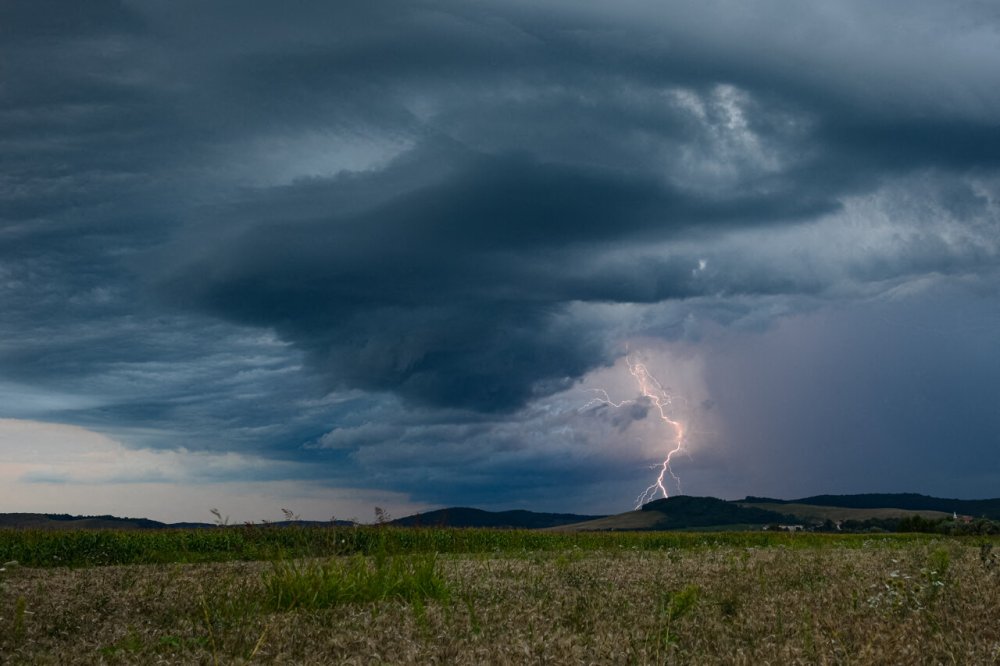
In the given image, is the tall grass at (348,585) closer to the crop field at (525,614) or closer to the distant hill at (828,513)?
the crop field at (525,614)

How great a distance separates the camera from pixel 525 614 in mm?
10875

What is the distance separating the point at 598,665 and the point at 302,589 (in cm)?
559

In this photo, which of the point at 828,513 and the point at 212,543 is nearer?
the point at 212,543

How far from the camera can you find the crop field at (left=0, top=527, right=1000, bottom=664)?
905 cm

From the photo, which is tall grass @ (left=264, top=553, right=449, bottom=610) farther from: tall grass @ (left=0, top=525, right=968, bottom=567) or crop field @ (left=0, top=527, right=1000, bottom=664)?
tall grass @ (left=0, top=525, right=968, bottom=567)

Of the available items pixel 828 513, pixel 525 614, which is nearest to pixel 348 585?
pixel 525 614

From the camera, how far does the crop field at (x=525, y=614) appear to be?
9.05 metres

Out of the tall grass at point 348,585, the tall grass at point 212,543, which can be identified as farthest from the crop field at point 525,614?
the tall grass at point 212,543

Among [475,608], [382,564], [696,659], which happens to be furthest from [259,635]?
[696,659]

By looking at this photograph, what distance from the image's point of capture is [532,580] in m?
14.9

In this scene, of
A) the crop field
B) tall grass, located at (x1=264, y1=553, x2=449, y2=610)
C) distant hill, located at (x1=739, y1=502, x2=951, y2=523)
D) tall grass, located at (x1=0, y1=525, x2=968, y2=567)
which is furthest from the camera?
distant hill, located at (x1=739, y1=502, x2=951, y2=523)

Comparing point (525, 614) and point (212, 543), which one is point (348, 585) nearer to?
point (525, 614)

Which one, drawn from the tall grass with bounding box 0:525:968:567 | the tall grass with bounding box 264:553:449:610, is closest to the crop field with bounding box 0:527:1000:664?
the tall grass with bounding box 264:553:449:610

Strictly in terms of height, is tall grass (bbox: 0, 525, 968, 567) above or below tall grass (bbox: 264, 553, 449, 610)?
below
